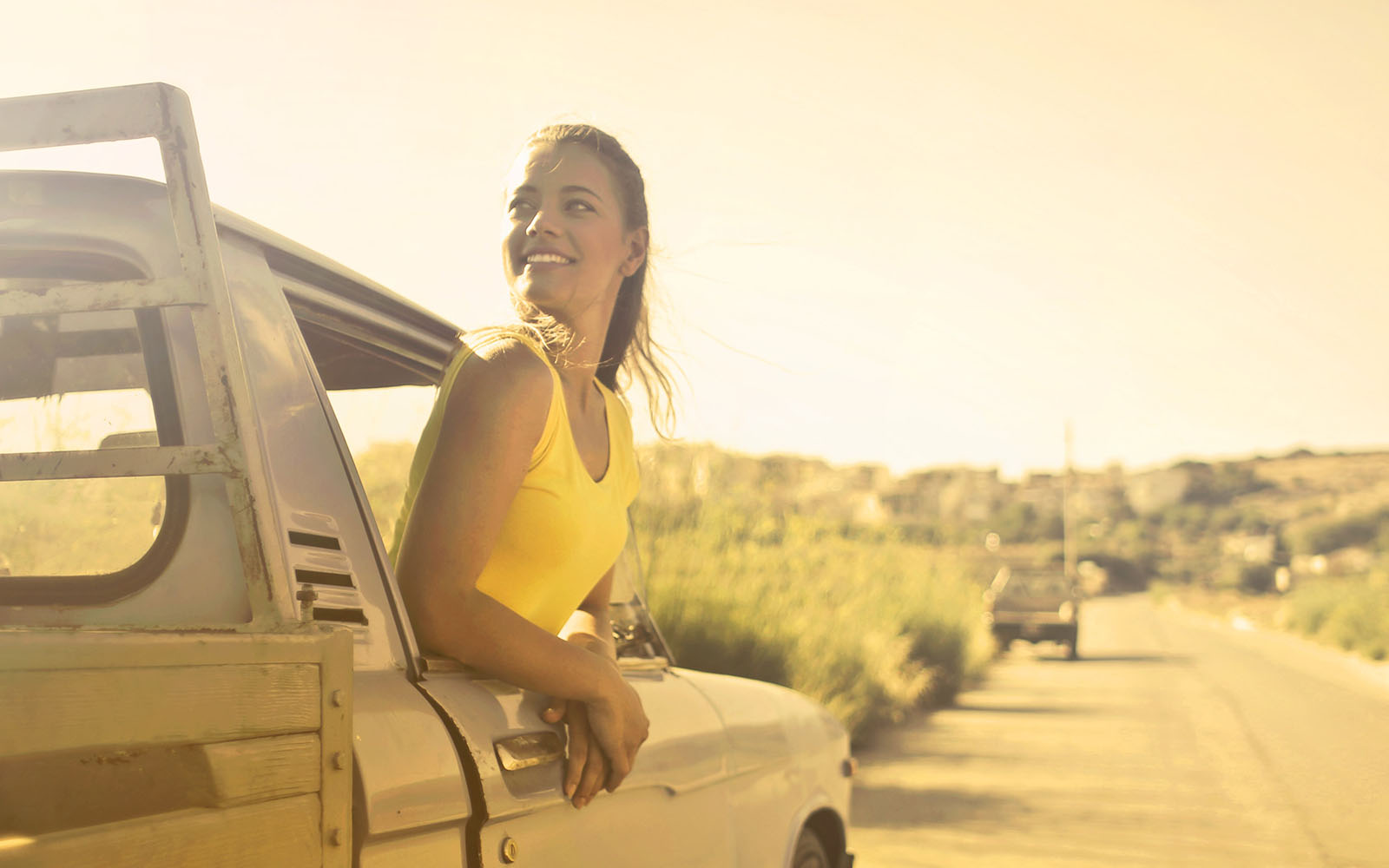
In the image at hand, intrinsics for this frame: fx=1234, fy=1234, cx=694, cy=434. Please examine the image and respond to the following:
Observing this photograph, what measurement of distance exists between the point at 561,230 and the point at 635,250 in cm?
36

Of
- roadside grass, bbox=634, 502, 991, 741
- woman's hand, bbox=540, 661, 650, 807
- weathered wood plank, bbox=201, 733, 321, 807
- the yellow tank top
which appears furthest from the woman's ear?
roadside grass, bbox=634, 502, 991, 741

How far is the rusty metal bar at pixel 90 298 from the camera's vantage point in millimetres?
1466

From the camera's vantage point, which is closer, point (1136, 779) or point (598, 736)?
point (598, 736)

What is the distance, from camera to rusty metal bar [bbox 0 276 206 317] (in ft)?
4.81

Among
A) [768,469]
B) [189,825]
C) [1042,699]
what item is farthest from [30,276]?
[1042,699]

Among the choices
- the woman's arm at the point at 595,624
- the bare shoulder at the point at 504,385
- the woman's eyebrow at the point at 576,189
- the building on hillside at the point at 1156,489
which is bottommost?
the woman's arm at the point at 595,624

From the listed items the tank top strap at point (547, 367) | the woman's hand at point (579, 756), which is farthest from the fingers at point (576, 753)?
the tank top strap at point (547, 367)

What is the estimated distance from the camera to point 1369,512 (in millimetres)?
109562

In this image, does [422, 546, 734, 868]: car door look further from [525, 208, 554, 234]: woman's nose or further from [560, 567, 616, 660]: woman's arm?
[525, 208, 554, 234]: woman's nose

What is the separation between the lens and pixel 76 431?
2.00 meters

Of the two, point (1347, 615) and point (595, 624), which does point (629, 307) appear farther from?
point (1347, 615)

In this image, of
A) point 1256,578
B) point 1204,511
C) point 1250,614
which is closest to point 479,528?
point 1250,614

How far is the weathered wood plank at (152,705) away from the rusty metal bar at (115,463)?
0.27 metres

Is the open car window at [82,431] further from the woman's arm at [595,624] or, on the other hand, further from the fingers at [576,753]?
the woman's arm at [595,624]
